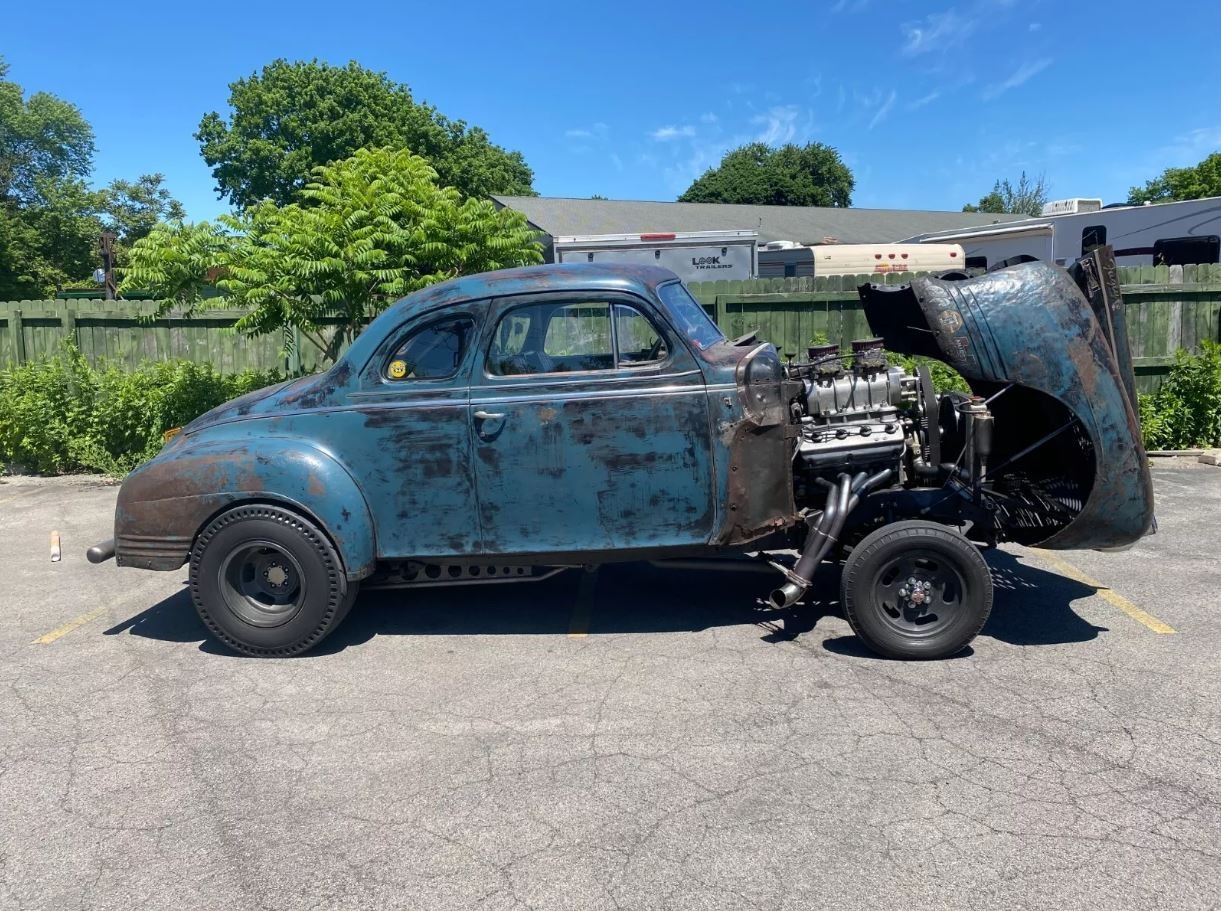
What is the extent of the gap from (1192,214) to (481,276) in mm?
14195

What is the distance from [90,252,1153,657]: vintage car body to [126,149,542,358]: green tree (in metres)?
3.97

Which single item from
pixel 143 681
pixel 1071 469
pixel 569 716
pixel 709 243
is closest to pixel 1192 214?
pixel 709 243

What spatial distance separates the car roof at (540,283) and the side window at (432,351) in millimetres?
125

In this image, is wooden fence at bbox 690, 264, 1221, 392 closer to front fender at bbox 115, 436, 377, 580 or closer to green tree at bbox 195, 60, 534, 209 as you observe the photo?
front fender at bbox 115, 436, 377, 580

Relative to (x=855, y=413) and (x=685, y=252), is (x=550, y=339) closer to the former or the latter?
(x=855, y=413)

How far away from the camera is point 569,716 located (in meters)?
4.26

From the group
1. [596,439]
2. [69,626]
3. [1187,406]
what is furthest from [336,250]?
[1187,406]

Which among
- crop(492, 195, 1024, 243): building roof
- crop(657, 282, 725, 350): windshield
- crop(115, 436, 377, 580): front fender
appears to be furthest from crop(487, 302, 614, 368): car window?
crop(492, 195, 1024, 243): building roof

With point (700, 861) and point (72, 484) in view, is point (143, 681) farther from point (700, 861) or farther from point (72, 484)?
point (72, 484)

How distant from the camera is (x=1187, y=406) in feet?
33.0

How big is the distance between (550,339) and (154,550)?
8.10 ft

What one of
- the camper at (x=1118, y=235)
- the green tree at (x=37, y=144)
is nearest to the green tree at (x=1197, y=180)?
the camper at (x=1118, y=235)

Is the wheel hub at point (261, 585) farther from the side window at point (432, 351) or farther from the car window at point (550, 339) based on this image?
the car window at point (550, 339)

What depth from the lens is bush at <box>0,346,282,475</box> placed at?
10117 mm
